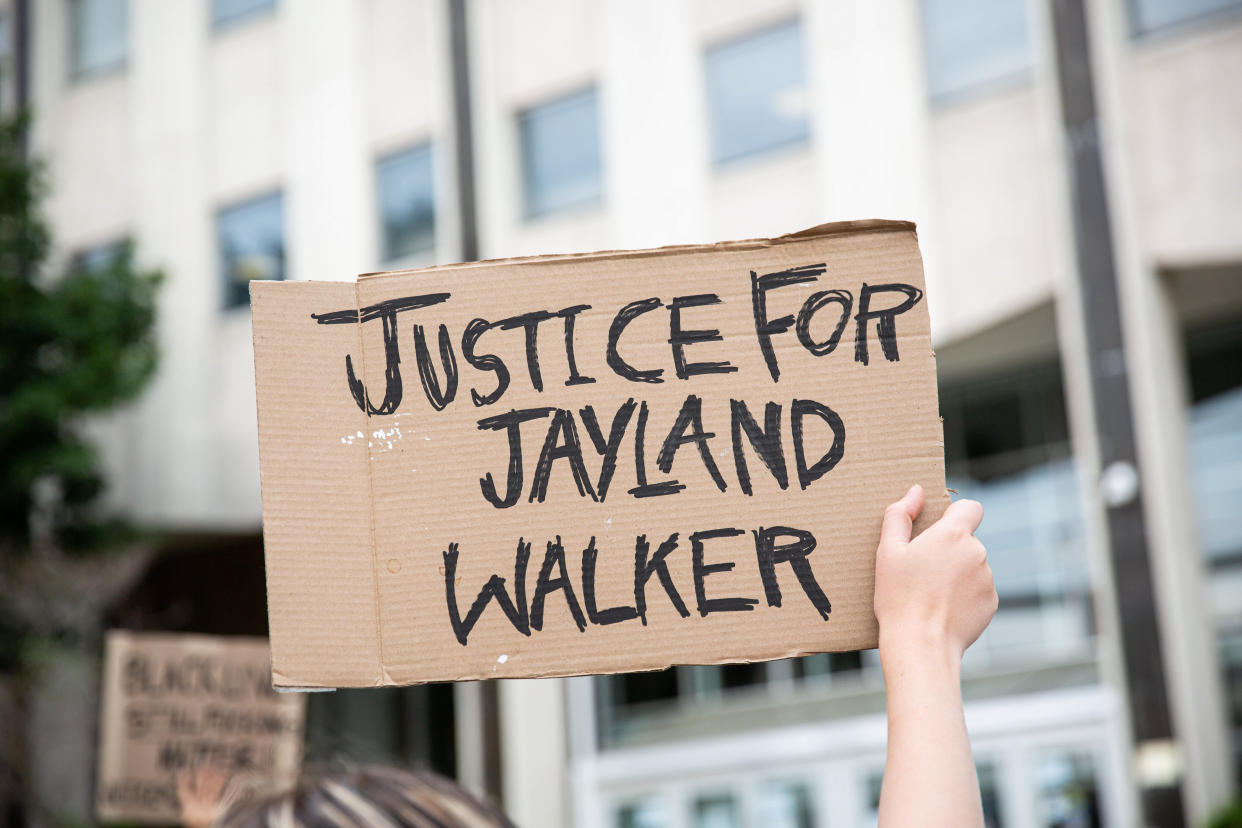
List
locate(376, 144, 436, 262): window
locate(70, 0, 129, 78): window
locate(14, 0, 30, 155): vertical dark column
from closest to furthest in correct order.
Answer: locate(376, 144, 436, 262): window < locate(70, 0, 129, 78): window < locate(14, 0, 30, 155): vertical dark column

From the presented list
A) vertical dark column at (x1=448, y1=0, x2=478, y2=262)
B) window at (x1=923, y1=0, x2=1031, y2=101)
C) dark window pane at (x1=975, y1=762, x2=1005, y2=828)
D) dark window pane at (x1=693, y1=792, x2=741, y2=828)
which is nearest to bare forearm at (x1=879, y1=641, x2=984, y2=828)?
dark window pane at (x1=975, y1=762, x2=1005, y2=828)

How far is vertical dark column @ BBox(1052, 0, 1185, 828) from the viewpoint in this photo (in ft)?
29.7

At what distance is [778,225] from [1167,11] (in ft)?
10.4

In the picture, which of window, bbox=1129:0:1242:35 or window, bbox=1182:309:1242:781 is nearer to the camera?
window, bbox=1129:0:1242:35

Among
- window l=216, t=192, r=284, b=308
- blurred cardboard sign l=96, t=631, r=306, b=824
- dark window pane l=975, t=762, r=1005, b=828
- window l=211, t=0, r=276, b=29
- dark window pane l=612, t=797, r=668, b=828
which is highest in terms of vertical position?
window l=211, t=0, r=276, b=29

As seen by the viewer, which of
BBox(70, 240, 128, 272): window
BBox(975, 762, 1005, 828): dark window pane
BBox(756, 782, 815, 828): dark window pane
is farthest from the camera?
BBox(70, 240, 128, 272): window

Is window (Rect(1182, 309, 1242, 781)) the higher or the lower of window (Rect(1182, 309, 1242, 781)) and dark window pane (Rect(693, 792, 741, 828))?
the higher

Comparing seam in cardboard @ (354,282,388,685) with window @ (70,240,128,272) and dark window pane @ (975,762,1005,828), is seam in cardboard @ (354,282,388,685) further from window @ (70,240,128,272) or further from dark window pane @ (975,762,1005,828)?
window @ (70,240,128,272)

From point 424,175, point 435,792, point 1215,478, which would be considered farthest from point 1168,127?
point 435,792

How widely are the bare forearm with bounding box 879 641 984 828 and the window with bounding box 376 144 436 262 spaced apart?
12078mm

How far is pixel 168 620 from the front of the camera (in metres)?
15.0

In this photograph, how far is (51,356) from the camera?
39.3ft

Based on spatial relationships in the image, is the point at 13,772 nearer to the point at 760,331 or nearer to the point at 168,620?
the point at 168,620

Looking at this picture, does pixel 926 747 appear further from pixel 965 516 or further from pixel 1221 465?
pixel 1221 465
